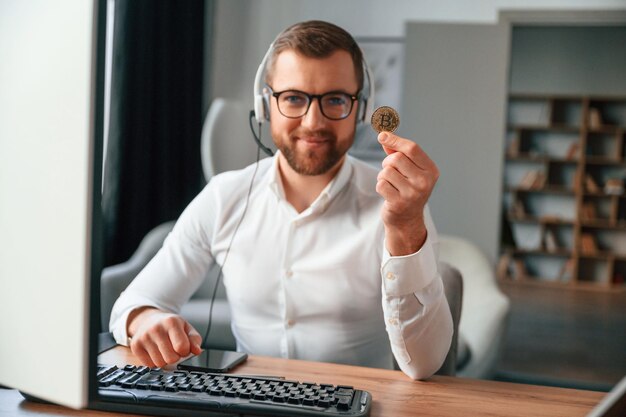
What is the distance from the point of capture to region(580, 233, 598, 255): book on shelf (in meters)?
6.60

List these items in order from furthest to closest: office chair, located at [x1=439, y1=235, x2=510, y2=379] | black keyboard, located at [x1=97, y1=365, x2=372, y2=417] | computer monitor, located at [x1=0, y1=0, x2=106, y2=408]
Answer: office chair, located at [x1=439, y1=235, x2=510, y2=379] → black keyboard, located at [x1=97, y1=365, x2=372, y2=417] → computer monitor, located at [x1=0, y1=0, x2=106, y2=408]

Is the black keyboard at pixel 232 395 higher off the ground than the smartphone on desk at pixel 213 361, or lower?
higher

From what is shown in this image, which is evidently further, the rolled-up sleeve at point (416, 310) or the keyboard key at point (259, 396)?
the rolled-up sleeve at point (416, 310)

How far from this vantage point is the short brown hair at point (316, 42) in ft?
3.44

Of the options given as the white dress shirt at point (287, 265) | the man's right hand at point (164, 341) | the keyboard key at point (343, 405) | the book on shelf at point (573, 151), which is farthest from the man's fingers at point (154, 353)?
the book on shelf at point (573, 151)

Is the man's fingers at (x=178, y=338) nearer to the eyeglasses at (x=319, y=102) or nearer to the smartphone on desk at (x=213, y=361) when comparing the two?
the smartphone on desk at (x=213, y=361)

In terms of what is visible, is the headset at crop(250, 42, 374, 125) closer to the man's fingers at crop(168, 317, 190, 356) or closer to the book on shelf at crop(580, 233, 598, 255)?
the man's fingers at crop(168, 317, 190, 356)

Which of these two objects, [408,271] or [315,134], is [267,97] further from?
[408,271]

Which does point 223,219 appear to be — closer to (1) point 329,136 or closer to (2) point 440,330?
(1) point 329,136

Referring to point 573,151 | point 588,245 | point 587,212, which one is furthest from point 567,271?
point 573,151

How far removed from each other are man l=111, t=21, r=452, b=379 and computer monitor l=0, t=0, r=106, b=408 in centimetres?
40

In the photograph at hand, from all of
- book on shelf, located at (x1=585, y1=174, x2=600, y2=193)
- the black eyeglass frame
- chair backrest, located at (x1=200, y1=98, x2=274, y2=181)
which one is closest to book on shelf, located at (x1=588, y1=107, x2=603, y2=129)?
book on shelf, located at (x1=585, y1=174, x2=600, y2=193)

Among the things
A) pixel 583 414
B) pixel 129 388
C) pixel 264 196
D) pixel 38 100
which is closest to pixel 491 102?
pixel 264 196

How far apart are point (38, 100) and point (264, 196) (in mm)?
655
